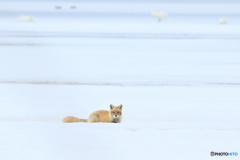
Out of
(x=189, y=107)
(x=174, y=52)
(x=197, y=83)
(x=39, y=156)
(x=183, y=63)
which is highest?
(x=174, y=52)

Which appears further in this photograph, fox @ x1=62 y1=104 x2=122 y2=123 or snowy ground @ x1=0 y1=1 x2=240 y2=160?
fox @ x1=62 y1=104 x2=122 y2=123

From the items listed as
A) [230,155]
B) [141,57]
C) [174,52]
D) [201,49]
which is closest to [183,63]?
[141,57]

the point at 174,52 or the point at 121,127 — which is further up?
the point at 174,52

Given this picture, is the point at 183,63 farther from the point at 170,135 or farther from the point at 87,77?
the point at 170,135

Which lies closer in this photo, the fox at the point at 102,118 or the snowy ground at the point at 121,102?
the snowy ground at the point at 121,102

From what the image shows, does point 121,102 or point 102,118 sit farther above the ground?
point 121,102

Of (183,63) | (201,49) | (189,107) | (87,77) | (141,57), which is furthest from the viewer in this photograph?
(201,49)

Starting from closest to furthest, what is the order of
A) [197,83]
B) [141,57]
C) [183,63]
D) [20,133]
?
[20,133]
[197,83]
[183,63]
[141,57]

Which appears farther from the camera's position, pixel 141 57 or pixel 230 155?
pixel 141 57

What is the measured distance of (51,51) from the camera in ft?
51.4

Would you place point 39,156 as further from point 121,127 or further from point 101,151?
point 121,127

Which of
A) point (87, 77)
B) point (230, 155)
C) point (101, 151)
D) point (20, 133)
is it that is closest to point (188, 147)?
point (230, 155)

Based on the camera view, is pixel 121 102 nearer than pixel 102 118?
No

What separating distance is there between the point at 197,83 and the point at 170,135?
4369 mm
